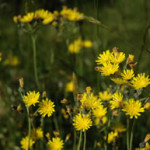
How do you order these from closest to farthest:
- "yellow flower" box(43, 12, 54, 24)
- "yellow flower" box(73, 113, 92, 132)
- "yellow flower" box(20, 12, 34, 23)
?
"yellow flower" box(73, 113, 92, 132) < "yellow flower" box(20, 12, 34, 23) < "yellow flower" box(43, 12, 54, 24)

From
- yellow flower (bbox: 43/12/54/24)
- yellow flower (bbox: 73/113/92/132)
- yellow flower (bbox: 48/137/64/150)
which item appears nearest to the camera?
yellow flower (bbox: 73/113/92/132)

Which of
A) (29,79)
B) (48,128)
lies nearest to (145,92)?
(48,128)

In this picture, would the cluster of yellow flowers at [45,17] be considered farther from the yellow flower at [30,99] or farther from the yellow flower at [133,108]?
the yellow flower at [133,108]

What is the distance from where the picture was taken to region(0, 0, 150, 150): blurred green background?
1925mm

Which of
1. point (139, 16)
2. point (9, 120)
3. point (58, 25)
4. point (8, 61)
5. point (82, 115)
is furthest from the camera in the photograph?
point (139, 16)

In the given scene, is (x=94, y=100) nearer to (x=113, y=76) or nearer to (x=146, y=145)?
(x=113, y=76)

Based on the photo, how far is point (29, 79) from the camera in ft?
8.80

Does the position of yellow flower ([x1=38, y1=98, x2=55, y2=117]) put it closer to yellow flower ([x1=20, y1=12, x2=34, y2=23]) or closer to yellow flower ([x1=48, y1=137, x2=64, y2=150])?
yellow flower ([x1=48, y1=137, x2=64, y2=150])

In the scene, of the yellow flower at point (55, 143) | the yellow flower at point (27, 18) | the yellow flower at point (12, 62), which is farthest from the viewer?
the yellow flower at point (12, 62)

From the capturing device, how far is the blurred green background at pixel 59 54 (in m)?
1.92

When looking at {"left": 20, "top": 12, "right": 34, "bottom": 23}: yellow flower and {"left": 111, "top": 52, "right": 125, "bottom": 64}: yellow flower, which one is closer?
{"left": 111, "top": 52, "right": 125, "bottom": 64}: yellow flower

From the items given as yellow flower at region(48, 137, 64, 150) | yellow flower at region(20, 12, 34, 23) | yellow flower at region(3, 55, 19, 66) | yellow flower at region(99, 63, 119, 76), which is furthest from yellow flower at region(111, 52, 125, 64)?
yellow flower at region(3, 55, 19, 66)

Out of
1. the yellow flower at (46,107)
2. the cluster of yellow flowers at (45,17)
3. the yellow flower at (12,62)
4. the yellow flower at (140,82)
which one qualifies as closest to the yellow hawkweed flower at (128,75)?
the yellow flower at (140,82)

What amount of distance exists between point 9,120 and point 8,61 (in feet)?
2.36
